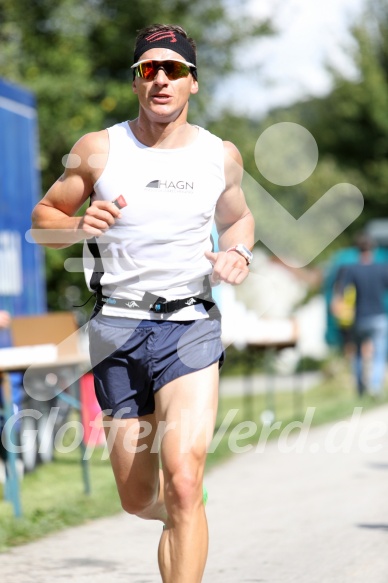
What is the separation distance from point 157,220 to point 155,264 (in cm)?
17

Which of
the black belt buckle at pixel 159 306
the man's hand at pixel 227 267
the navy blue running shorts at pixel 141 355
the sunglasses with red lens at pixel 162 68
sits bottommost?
the navy blue running shorts at pixel 141 355

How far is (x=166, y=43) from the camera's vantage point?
4609 millimetres

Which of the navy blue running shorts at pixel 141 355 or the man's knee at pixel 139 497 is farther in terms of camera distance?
the man's knee at pixel 139 497

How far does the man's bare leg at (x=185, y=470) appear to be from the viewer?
4250 mm

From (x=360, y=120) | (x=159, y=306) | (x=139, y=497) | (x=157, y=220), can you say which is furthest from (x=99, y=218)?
(x=360, y=120)

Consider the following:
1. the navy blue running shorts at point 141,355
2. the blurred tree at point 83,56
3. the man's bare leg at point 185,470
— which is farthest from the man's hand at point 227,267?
the blurred tree at point 83,56

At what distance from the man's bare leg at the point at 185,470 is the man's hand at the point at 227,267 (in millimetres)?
367

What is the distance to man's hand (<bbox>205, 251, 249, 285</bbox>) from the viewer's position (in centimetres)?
443

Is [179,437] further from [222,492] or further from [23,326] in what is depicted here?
[23,326]

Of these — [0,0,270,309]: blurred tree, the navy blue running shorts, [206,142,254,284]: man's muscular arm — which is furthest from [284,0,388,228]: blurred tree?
the navy blue running shorts

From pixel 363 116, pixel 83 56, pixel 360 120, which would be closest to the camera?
pixel 83 56

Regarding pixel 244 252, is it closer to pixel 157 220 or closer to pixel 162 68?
pixel 157 220

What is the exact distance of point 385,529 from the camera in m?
6.73

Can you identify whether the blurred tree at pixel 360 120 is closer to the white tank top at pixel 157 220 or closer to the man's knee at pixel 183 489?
the white tank top at pixel 157 220
